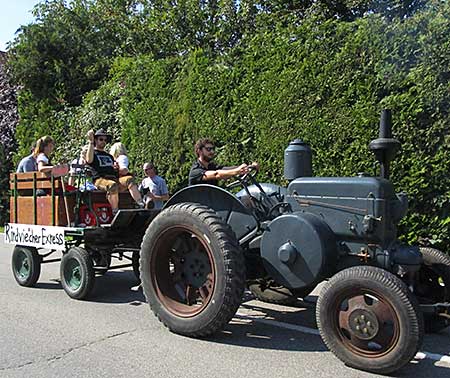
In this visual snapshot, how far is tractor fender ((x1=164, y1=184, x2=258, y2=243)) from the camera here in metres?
5.13

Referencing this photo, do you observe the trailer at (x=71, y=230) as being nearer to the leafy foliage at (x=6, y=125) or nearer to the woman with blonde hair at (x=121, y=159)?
the woman with blonde hair at (x=121, y=159)

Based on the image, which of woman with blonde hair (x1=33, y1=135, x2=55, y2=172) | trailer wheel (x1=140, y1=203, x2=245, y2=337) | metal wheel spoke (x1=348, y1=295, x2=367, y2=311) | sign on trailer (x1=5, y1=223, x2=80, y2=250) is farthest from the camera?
woman with blonde hair (x1=33, y1=135, x2=55, y2=172)

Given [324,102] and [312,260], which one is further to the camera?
[324,102]

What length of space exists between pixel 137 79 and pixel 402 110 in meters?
6.50

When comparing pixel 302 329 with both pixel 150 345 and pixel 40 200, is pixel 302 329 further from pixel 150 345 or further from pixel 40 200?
pixel 40 200

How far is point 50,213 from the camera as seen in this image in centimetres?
687

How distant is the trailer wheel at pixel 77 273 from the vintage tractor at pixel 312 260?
1.33 meters

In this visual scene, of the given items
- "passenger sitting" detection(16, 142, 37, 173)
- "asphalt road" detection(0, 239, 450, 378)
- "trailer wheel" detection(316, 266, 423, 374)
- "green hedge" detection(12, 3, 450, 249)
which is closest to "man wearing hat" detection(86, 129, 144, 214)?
"passenger sitting" detection(16, 142, 37, 173)

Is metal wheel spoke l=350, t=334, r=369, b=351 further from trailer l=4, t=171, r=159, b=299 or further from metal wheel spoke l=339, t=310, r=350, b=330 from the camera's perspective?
trailer l=4, t=171, r=159, b=299

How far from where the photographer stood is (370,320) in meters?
3.99

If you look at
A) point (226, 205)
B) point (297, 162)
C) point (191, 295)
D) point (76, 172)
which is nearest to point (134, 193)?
point (76, 172)

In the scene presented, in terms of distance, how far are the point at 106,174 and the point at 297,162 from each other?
3014 mm

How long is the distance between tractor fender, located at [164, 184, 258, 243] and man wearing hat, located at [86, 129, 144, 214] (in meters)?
1.89

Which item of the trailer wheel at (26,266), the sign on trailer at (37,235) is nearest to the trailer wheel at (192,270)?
the sign on trailer at (37,235)
